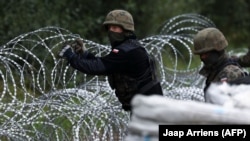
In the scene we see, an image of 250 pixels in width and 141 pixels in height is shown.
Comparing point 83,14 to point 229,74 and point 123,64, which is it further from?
point 229,74

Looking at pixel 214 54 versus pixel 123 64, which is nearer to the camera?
pixel 214 54

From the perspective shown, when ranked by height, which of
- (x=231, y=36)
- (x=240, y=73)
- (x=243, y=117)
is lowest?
(x=243, y=117)

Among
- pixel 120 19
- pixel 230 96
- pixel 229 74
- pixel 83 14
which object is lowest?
pixel 230 96

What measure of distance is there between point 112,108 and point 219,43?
1.77 m

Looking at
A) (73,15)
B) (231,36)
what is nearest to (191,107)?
(73,15)

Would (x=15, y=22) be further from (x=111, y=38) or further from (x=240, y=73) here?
(x=240, y=73)

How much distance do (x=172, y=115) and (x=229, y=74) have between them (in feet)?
6.55

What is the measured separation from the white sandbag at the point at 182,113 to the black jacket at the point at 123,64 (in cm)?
250

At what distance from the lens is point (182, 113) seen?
4.25 m

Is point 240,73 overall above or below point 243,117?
above

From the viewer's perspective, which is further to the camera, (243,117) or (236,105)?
(236,105)

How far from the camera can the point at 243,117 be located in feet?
14.3

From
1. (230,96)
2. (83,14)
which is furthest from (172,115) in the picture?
(83,14)

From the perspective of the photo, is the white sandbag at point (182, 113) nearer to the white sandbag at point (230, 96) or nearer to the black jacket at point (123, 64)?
the white sandbag at point (230, 96)
